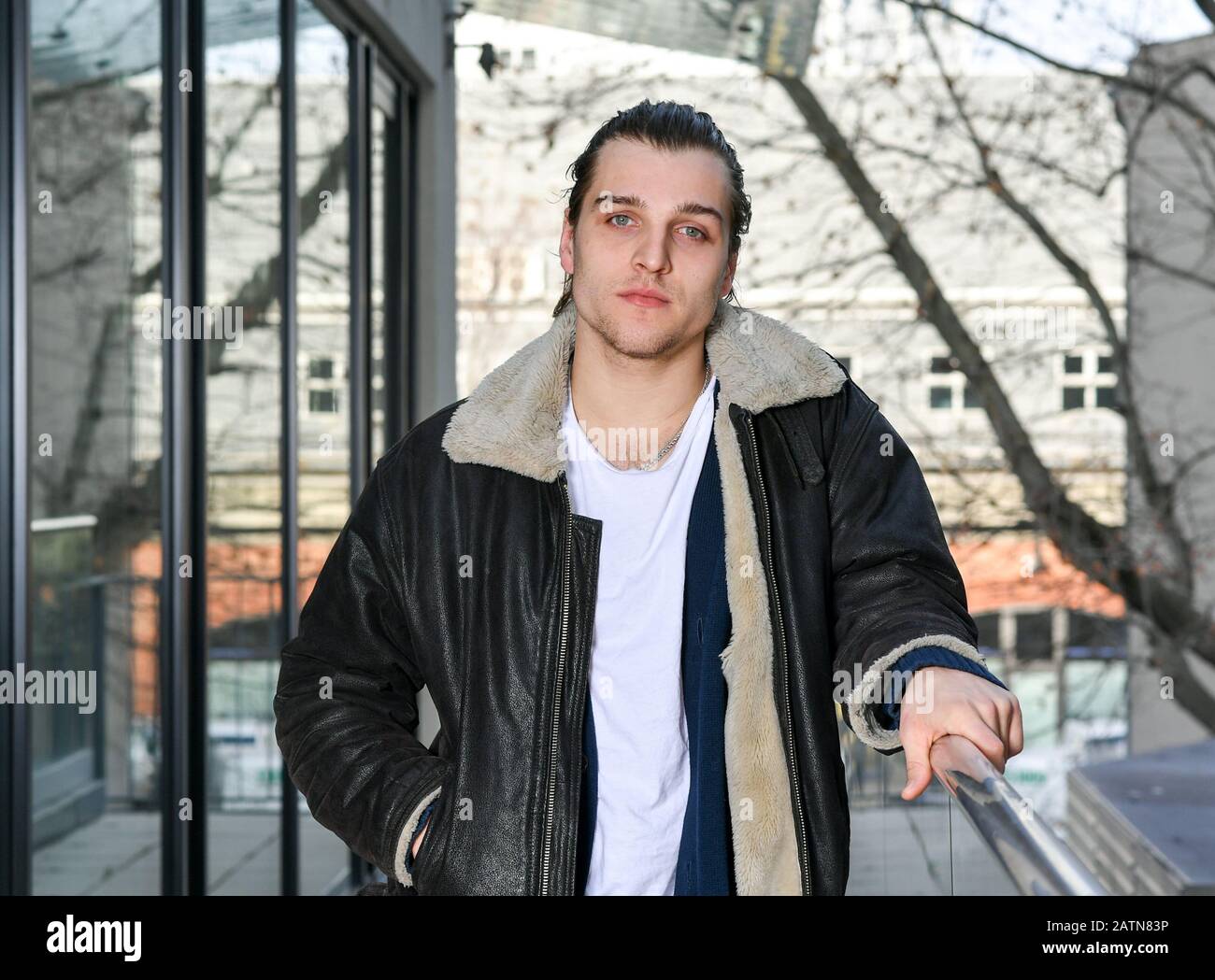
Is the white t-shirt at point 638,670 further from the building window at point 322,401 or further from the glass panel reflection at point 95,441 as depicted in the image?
the building window at point 322,401

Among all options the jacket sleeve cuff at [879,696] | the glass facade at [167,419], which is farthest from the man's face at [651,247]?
the glass facade at [167,419]

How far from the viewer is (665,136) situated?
150 cm


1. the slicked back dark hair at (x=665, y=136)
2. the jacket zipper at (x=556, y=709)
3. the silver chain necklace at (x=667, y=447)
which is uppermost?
the slicked back dark hair at (x=665, y=136)

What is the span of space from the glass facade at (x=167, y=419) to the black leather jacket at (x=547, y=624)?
828 mm

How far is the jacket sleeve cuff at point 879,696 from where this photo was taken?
1149mm

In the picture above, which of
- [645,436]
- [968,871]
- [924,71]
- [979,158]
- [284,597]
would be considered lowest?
[968,871]

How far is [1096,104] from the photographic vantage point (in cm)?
616

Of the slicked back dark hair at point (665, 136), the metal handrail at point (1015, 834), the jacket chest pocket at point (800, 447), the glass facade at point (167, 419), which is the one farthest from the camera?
the glass facade at point (167, 419)

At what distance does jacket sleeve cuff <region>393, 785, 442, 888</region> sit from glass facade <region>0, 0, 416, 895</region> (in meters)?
0.93

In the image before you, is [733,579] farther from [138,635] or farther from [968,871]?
[138,635]

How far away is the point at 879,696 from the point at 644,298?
1.63 ft

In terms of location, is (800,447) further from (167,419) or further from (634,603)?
(167,419)
